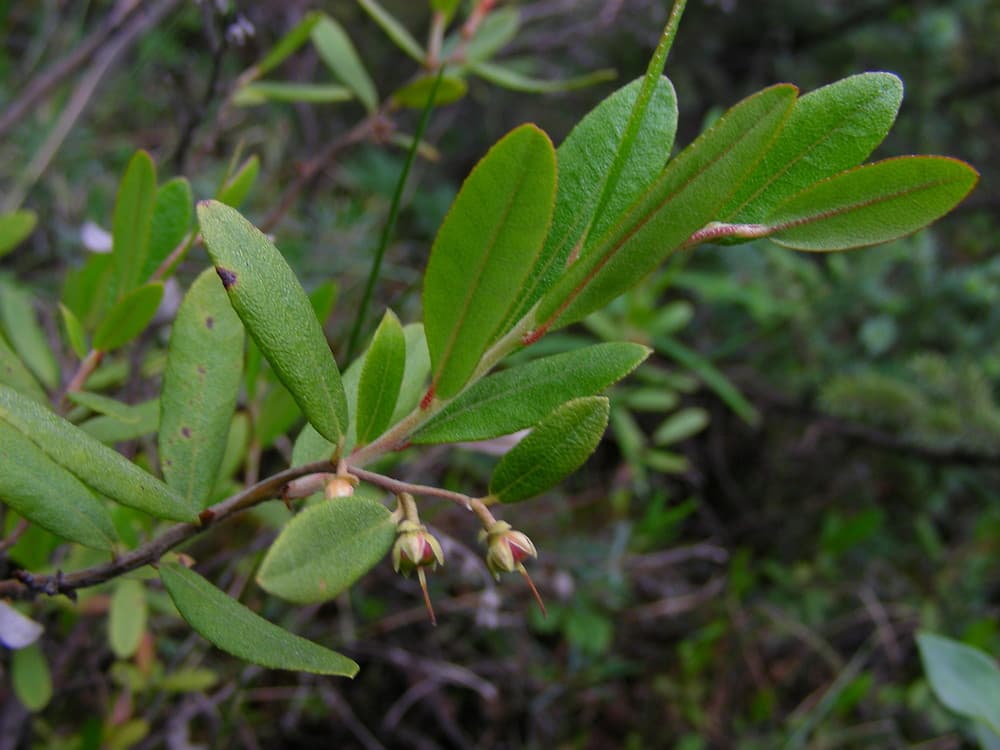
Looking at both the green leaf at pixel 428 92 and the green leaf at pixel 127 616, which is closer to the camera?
the green leaf at pixel 127 616

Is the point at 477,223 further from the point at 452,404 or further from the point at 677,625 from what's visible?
the point at 677,625

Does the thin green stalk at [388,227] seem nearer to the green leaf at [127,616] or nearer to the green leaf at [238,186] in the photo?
the green leaf at [238,186]

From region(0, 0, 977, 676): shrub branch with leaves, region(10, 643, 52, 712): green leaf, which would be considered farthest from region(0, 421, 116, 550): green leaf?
region(10, 643, 52, 712): green leaf

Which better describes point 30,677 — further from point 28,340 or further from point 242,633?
point 242,633

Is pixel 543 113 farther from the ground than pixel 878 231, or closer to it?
closer to it

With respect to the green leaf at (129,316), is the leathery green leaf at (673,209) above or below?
above

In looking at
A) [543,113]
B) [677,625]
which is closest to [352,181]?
[543,113]

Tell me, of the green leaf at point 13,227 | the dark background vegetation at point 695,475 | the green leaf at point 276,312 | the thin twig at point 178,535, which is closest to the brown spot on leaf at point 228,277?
the green leaf at point 276,312
